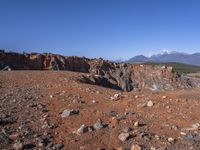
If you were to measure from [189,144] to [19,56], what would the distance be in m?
39.1

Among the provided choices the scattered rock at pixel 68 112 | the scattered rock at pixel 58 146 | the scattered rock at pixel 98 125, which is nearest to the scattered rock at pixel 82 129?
the scattered rock at pixel 98 125

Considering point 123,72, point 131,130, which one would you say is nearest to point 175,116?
point 131,130

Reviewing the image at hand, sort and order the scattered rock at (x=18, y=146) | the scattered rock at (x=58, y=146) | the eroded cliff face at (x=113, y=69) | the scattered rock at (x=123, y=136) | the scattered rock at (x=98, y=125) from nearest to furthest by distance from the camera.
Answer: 1. the scattered rock at (x=18, y=146)
2. the scattered rock at (x=58, y=146)
3. the scattered rock at (x=123, y=136)
4. the scattered rock at (x=98, y=125)
5. the eroded cliff face at (x=113, y=69)

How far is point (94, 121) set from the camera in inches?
399

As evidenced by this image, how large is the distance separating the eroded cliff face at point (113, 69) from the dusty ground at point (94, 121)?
31375 mm

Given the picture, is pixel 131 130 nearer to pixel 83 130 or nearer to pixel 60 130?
pixel 83 130

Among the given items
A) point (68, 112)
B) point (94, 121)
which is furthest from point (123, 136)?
point (68, 112)

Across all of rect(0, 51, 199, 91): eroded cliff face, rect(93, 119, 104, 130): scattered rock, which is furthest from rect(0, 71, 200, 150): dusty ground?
rect(0, 51, 199, 91): eroded cliff face

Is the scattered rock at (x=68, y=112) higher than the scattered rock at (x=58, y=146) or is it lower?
higher

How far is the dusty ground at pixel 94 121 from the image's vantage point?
852 centimetres

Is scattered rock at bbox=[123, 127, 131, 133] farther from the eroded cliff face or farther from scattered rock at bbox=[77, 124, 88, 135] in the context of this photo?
the eroded cliff face

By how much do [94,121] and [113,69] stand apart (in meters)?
45.4

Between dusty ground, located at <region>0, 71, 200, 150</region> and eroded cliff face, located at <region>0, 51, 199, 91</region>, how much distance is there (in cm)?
3137

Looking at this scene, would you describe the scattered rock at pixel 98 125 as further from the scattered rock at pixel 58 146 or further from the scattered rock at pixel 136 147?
the scattered rock at pixel 136 147
